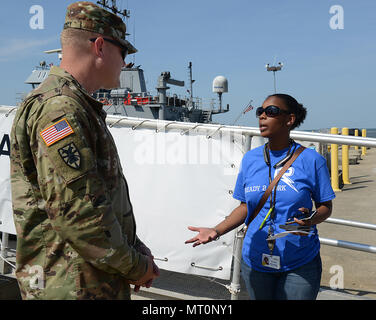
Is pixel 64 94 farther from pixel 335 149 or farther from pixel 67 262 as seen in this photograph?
pixel 335 149

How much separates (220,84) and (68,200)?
22.6 m

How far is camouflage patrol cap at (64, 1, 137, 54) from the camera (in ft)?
4.87

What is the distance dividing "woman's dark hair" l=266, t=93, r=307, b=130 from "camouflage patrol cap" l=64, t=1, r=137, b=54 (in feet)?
3.79

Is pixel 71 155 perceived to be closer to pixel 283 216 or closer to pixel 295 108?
pixel 283 216

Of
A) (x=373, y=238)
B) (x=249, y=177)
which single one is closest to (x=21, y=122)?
(x=249, y=177)

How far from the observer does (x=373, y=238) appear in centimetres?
525

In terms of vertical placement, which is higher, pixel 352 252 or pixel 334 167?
pixel 334 167

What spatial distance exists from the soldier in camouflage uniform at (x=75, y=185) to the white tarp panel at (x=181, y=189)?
1479mm

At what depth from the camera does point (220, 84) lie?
23.1m

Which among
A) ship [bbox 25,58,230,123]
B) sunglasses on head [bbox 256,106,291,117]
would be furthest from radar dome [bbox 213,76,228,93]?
sunglasses on head [bbox 256,106,291,117]

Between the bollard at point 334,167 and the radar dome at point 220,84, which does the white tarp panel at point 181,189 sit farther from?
the radar dome at point 220,84

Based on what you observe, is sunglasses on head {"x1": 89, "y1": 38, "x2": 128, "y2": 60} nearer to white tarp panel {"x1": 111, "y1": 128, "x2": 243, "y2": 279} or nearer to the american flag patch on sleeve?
the american flag patch on sleeve

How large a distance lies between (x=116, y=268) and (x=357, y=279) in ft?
11.5

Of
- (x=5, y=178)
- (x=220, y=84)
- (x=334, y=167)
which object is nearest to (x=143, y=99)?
(x=220, y=84)
